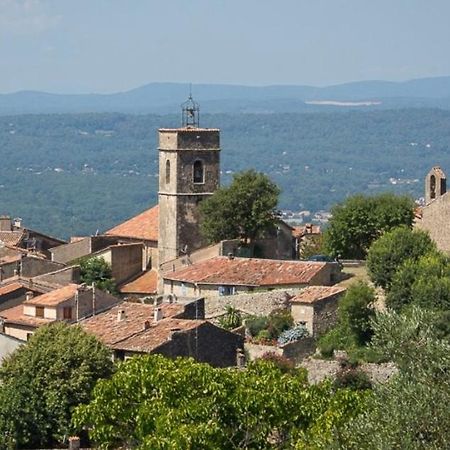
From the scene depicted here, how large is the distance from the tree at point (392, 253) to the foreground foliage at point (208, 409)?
1577 cm

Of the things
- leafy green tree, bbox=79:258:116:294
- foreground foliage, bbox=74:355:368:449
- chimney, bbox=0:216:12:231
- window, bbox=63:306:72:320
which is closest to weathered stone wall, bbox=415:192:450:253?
leafy green tree, bbox=79:258:116:294

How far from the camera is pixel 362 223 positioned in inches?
2355

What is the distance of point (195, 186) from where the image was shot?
63.0 metres

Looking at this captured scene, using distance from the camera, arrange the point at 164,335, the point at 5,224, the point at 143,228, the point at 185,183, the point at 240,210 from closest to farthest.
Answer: the point at 164,335, the point at 240,210, the point at 185,183, the point at 143,228, the point at 5,224

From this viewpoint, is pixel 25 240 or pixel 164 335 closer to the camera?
pixel 164 335

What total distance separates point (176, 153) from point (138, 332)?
1840cm

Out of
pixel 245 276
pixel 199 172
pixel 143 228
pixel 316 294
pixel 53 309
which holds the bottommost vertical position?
pixel 143 228

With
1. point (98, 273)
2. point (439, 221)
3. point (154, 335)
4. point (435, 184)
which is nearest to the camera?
point (154, 335)

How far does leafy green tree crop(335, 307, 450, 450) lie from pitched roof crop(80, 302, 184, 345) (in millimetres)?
15912

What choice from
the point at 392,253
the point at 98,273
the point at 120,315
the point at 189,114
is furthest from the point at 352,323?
the point at 189,114

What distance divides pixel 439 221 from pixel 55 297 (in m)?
13.5

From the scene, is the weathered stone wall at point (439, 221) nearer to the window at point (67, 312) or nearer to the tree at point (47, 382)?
the window at point (67, 312)

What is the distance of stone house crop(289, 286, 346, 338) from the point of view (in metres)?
48.2

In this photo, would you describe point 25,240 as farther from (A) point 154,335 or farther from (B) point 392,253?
(A) point 154,335
